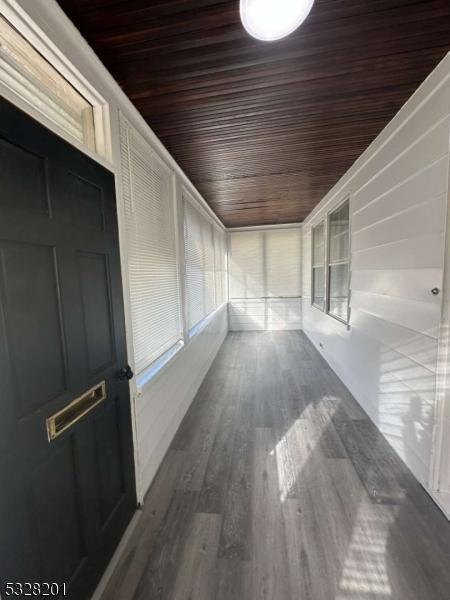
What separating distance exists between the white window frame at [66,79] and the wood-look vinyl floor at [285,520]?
82.8 inches

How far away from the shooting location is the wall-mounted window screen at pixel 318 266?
4.58 m

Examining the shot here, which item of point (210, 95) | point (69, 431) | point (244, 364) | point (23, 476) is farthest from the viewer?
point (244, 364)

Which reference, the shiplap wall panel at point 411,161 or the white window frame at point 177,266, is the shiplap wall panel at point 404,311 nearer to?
the shiplap wall panel at point 411,161

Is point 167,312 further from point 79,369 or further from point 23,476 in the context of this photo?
point 23,476

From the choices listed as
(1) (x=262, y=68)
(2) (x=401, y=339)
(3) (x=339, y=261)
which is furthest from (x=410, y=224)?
(3) (x=339, y=261)

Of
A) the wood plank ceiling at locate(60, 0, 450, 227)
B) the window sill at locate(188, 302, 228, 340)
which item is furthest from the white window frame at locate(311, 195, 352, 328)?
the window sill at locate(188, 302, 228, 340)

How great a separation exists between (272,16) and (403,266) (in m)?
1.71

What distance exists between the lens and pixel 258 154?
8.40 ft

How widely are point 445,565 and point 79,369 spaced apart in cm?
205

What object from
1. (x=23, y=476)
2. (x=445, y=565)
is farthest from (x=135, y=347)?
(x=445, y=565)

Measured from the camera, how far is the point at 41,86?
3.59 feet

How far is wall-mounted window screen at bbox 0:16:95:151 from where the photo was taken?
0.95 meters

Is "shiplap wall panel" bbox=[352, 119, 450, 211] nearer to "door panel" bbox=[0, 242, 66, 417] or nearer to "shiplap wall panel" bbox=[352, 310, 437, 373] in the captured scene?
"shiplap wall panel" bbox=[352, 310, 437, 373]

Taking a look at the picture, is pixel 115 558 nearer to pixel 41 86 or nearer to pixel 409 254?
pixel 41 86
